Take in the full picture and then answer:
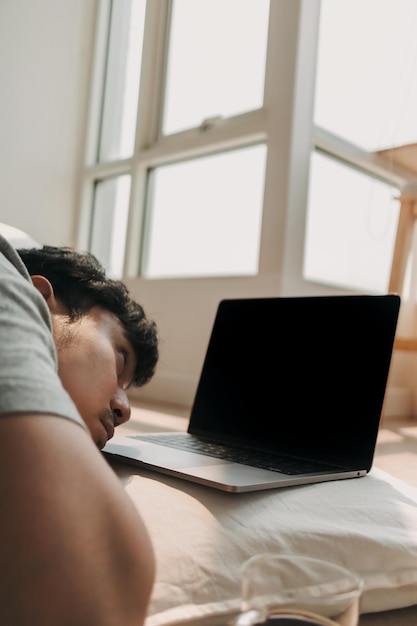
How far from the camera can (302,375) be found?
104 centimetres

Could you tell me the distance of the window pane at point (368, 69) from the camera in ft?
8.23

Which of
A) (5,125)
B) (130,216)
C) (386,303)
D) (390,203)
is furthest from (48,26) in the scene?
(386,303)

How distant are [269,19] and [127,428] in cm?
177

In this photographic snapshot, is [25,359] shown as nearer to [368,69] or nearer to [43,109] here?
[368,69]

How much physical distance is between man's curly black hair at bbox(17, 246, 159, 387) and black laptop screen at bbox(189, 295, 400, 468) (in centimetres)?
20

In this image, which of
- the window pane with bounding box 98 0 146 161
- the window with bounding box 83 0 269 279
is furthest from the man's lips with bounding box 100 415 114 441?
the window pane with bounding box 98 0 146 161

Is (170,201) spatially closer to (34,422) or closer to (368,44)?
(368,44)

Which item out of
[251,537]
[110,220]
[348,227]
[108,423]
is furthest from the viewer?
[110,220]

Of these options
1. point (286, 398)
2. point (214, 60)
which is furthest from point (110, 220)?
point (286, 398)

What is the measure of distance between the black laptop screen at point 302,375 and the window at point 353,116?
1438 mm

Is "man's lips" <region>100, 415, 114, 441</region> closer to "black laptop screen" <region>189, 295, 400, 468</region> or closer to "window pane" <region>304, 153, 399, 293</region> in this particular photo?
"black laptop screen" <region>189, 295, 400, 468</region>

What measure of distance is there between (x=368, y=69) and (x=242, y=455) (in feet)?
7.08

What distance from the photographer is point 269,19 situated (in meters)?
2.48

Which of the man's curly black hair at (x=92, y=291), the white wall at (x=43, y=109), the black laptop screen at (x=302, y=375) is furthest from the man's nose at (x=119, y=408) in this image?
the white wall at (x=43, y=109)
